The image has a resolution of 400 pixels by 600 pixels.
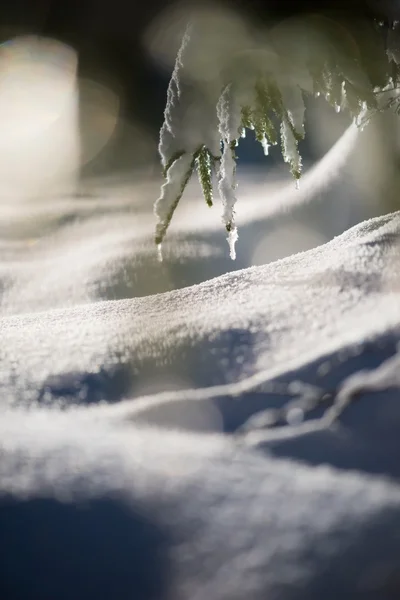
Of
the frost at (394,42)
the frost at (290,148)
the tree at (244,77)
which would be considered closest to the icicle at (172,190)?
the tree at (244,77)

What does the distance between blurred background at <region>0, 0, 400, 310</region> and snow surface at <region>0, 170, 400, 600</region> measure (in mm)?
509

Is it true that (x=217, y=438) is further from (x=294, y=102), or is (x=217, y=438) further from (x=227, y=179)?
(x=294, y=102)

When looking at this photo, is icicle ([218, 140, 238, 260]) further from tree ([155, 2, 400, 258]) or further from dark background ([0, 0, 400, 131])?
dark background ([0, 0, 400, 131])

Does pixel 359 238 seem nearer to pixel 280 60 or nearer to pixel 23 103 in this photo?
pixel 280 60

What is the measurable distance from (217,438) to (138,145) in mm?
1706

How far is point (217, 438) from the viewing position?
27.8 inches

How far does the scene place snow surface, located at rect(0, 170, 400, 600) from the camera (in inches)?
21.7

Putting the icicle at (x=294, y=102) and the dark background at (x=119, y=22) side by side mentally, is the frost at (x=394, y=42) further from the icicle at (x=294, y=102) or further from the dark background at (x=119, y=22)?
the icicle at (x=294, y=102)

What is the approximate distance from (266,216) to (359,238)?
2.91 ft

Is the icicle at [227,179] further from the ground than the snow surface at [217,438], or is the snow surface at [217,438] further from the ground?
the icicle at [227,179]

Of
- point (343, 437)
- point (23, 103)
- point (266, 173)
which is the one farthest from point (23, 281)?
point (343, 437)

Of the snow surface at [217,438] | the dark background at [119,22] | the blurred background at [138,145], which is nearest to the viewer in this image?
the snow surface at [217,438]

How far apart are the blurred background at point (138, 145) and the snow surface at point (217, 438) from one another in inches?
20.0

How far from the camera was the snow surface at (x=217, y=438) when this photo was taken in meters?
0.55
